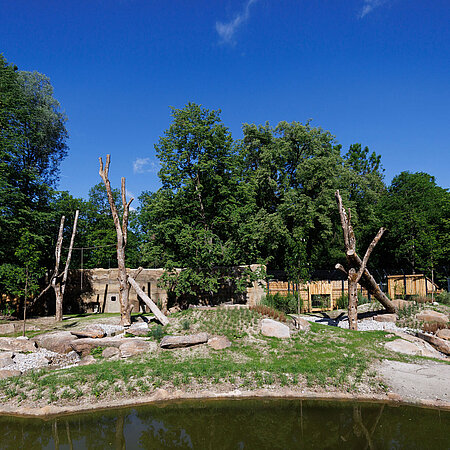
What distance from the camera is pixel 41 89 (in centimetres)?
2647

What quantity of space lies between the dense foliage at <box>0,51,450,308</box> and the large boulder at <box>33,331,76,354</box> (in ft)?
12.2

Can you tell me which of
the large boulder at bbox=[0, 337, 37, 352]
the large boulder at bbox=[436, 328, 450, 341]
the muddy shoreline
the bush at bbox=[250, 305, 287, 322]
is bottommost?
the muddy shoreline

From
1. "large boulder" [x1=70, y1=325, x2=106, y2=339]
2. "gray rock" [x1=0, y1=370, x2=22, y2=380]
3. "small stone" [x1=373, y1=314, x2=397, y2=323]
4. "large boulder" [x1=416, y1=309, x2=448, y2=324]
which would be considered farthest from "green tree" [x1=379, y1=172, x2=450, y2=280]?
"gray rock" [x1=0, y1=370, x2=22, y2=380]

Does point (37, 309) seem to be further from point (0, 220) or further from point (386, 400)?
point (386, 400)

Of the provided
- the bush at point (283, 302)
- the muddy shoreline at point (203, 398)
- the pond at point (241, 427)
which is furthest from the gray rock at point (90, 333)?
the bush at point (283, 302)

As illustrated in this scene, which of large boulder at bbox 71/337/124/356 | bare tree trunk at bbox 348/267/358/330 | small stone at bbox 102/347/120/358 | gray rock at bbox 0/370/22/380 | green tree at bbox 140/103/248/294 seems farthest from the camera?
green tree at bbox 140/103/248/294

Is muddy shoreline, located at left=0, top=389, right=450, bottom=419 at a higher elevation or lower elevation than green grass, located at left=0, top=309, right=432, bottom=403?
lower

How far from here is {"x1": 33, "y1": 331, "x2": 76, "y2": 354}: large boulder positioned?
13.0 metres

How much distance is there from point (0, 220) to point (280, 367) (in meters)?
18.5

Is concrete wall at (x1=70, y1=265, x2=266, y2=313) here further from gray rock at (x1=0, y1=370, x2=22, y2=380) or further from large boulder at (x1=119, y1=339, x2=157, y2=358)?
gray rock at (x1=0, y1=370, x2=22, y2=380)

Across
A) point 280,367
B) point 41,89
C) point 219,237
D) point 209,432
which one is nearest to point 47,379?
point 209,432

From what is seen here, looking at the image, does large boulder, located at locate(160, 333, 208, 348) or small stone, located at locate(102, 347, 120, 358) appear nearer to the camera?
small stone, located at locate(102, 347, 120, 358)

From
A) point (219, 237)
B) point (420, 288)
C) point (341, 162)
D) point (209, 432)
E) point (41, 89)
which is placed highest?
point (41, 89)

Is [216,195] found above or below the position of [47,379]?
above
